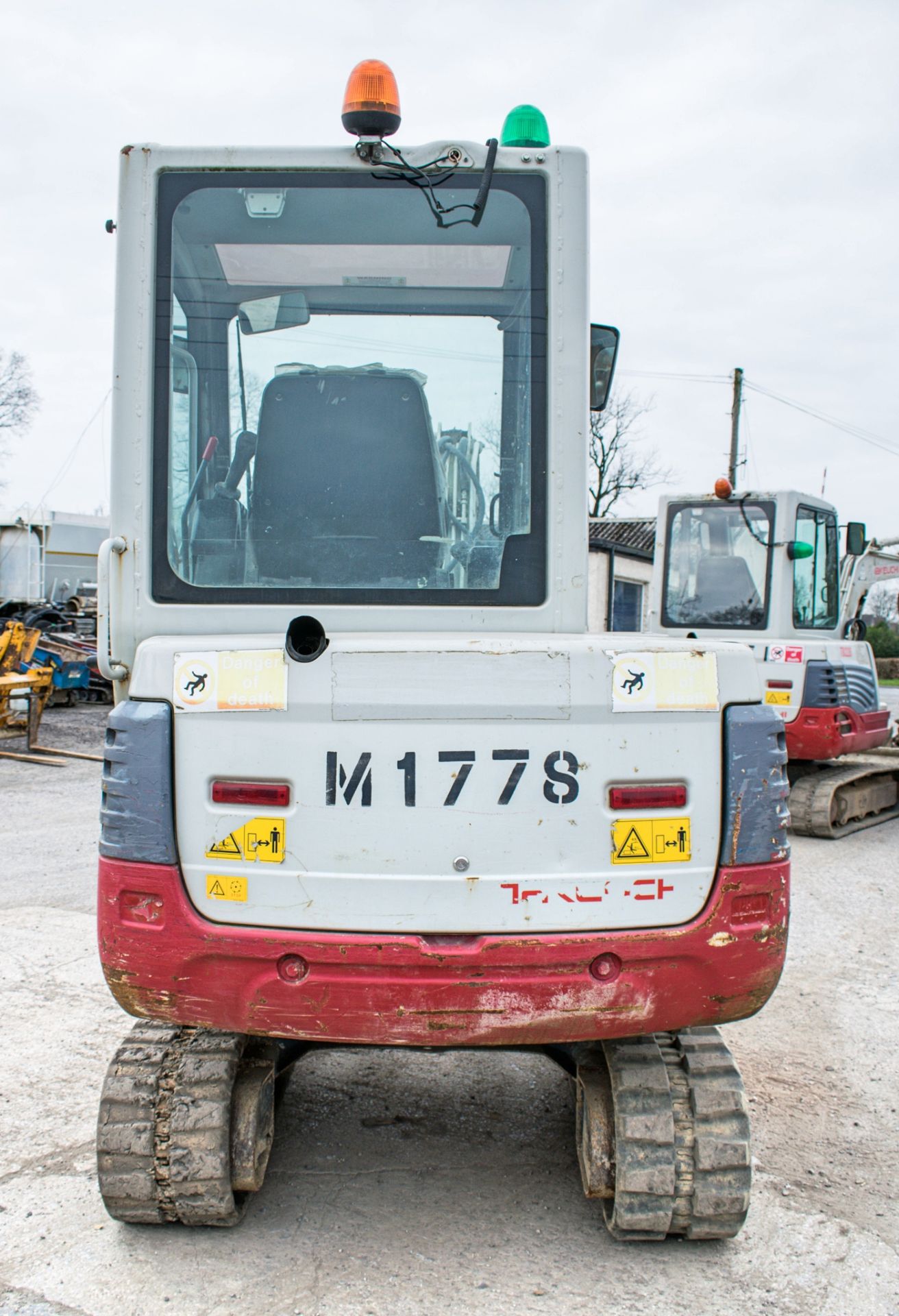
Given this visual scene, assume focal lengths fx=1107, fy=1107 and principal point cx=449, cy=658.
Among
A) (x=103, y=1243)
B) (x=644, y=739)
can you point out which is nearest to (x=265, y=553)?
(x=644, y=739)

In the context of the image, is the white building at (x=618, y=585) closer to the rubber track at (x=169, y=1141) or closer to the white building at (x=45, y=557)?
the white building at (x=45, y=557)

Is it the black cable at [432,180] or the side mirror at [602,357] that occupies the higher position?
the black cable at [432,180]

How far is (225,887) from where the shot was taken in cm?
256

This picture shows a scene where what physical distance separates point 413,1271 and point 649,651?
64.3 inches

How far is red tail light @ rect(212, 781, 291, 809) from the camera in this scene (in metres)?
2.55

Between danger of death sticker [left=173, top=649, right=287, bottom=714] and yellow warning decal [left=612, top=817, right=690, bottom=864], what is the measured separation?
85cm

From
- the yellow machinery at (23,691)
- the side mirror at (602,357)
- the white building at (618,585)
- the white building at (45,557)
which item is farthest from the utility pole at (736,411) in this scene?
the side mirror at (602,357)

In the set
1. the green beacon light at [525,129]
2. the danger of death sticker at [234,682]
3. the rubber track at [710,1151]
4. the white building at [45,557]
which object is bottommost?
the rubber track at [710,1151]

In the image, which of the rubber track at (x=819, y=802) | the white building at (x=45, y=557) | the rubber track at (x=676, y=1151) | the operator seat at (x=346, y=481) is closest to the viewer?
the rubber track at (x=676, y=1151)

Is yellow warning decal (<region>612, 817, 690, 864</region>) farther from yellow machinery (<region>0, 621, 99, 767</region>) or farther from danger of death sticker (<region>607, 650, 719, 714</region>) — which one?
yellow machinery (<region>0, 621, 99, 767</region>)

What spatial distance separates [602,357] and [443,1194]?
238 cm

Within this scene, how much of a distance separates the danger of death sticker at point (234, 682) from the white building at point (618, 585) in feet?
62.5

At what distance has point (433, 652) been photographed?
99.7 inches

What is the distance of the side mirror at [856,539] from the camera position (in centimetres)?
902
